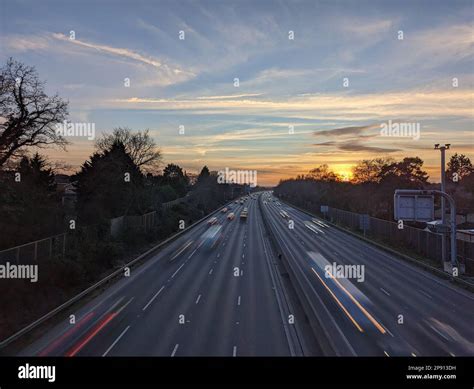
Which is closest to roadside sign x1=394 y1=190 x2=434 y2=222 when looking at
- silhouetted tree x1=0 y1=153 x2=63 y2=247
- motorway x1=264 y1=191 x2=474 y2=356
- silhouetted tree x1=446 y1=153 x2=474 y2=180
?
motorway x1=264 y1=191 x2=474 y2=356

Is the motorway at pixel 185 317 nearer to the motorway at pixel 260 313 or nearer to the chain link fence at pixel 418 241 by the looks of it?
the motorway at pixel 260 313

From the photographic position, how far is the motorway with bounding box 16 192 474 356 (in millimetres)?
14734

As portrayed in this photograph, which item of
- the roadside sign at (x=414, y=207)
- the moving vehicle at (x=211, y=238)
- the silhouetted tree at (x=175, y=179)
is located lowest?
the moving vehicle at (x=211, y=238)

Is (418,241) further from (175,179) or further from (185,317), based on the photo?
(175,179)

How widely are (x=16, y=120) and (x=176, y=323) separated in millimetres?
21844

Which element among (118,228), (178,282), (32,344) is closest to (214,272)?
(178,282)

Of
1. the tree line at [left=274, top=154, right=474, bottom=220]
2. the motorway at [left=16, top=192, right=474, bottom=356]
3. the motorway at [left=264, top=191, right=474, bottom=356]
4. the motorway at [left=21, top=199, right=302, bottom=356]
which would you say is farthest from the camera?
the tree line at [left=274, top=154, right=474, bottom=220]

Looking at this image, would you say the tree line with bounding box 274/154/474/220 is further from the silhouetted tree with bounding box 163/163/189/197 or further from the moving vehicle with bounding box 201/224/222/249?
the silhouetted tree with bounding box 163/163/189/197

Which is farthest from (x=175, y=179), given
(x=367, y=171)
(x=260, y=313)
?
(x=260, y=313)

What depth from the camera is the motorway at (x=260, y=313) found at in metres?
14.7

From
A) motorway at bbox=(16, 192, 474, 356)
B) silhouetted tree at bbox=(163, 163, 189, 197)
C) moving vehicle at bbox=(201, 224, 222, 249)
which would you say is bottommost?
moving vehicle at bbox=(201, 224, 222, 249)

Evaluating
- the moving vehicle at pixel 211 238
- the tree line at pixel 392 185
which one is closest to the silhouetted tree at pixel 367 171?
the tree line at pixel 392 185

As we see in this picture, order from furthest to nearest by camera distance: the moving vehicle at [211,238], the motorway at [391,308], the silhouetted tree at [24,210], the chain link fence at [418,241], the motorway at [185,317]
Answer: the moving vehicle at [211,238], the chain link fence at [418,241], the silhouetted tree at [24,210], the motorway at [391,308], the motorway at [185,317]

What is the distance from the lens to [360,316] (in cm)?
1869
